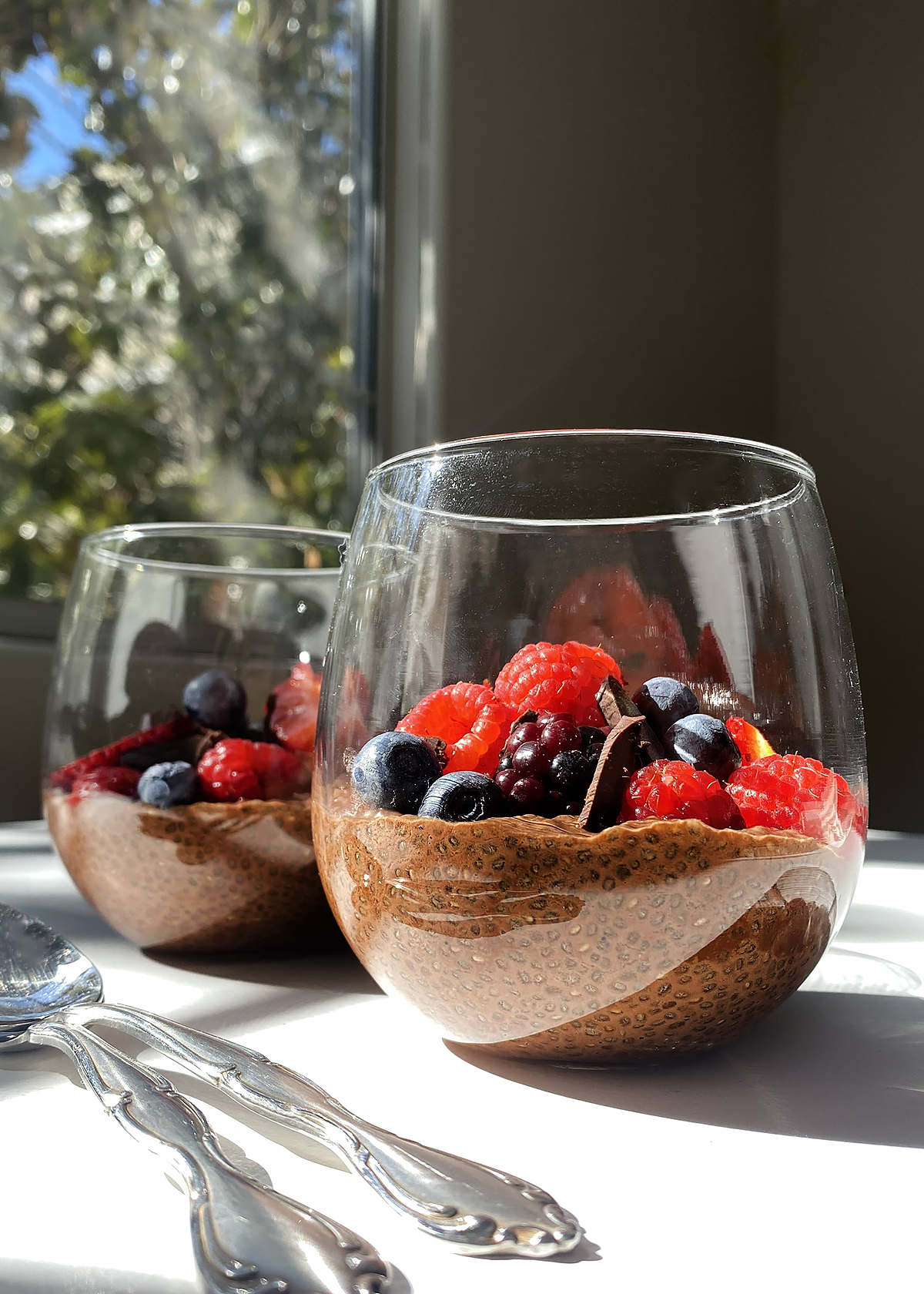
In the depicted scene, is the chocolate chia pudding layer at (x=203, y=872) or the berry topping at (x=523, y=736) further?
the chocolate chia pudding layer at (x=203, y=872)

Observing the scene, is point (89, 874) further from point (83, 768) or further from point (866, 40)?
point (866, 40)

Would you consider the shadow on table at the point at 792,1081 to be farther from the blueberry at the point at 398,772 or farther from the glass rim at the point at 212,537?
the glass rim at the point at 212,537

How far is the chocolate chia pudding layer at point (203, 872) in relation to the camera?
672 millimetres

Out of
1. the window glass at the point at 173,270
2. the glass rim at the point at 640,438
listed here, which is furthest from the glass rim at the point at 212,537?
the window glass at the point at 173,270

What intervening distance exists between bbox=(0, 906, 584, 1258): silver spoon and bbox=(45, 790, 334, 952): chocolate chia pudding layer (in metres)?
0.22

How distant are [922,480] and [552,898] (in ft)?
7.80

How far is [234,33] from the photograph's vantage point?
194 centimetres

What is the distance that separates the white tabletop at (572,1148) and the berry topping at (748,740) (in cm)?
16

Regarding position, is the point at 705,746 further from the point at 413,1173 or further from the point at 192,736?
the point at 192,736

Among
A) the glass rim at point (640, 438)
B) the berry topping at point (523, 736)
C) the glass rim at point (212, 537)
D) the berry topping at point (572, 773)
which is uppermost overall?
the glass rim at point (640, 438)

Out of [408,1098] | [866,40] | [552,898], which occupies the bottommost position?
[408,1098]

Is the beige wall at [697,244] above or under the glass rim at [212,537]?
above

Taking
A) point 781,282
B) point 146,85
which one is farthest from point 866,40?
point 146,85

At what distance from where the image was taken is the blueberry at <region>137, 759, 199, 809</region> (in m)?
0.68
